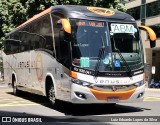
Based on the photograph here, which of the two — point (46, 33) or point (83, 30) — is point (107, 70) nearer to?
point (83, 30)

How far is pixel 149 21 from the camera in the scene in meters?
50.0

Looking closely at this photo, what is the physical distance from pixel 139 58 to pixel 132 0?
4397cm

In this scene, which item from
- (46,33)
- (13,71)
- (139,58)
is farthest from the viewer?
(13,71)

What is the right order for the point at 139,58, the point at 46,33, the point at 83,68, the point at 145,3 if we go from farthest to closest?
the point at 145,3
the point at 46,33
the point at 139,58
the point at 83,68

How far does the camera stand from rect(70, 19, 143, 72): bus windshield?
11.7 metres

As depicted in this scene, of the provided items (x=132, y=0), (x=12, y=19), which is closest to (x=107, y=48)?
(x=12, y=19)

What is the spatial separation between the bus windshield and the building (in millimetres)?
35767

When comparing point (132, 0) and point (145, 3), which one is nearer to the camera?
point (145, 3)

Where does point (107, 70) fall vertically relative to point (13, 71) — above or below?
above

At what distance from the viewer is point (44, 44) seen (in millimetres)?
14320

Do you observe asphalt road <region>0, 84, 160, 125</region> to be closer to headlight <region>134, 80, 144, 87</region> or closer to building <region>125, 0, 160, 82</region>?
headlight <region>134, 80, 144, 87</region>

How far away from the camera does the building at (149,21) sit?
4841 cm

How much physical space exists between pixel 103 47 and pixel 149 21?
129ft

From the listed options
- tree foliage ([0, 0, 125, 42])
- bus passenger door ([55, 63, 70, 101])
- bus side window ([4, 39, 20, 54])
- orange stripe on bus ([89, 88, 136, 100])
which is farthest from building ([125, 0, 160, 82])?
orange stripe on bus ([89, 88, 136, 100])
